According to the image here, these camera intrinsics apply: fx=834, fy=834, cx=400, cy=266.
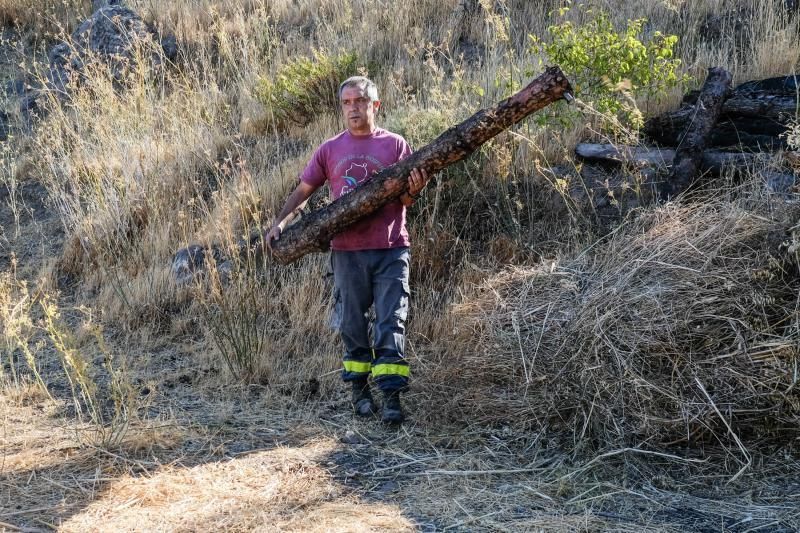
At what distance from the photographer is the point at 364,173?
4668 millimetres

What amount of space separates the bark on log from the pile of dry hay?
797 mm

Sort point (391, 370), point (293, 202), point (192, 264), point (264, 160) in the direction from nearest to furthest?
1. point (391, 370)
2. point (293, 202)
3. point (192, 264)
4. point (264, 160)

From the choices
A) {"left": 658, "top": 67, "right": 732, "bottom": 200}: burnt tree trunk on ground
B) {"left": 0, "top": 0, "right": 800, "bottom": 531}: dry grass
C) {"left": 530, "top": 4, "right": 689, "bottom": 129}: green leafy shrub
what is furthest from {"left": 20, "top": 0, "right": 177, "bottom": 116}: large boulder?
{"left": 658, "top": 67, "right": 732, "bottom": 200}: burnt tree trunk on ground

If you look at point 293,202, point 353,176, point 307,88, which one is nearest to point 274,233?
point 293,202

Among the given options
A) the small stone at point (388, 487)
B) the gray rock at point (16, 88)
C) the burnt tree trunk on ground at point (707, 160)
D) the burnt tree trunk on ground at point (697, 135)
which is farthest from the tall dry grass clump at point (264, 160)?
the small stone at point (388, 487)

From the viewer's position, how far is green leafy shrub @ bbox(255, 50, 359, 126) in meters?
8.53

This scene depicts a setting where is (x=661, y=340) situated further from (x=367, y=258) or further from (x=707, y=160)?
(x=707, y=160)

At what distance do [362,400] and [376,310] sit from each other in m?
0.52

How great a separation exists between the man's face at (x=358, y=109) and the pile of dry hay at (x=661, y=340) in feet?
3.94

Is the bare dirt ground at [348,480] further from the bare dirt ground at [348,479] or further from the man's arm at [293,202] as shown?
the man's arm at [293,202]

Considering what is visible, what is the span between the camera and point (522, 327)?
13.8 ft

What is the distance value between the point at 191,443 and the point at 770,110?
4.41m

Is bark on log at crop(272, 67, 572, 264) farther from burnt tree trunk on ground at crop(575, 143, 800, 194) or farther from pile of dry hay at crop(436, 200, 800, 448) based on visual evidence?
burnt tree trunk on ground at crop(575, 143, 800, 194)

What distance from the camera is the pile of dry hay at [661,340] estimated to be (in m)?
3.61
